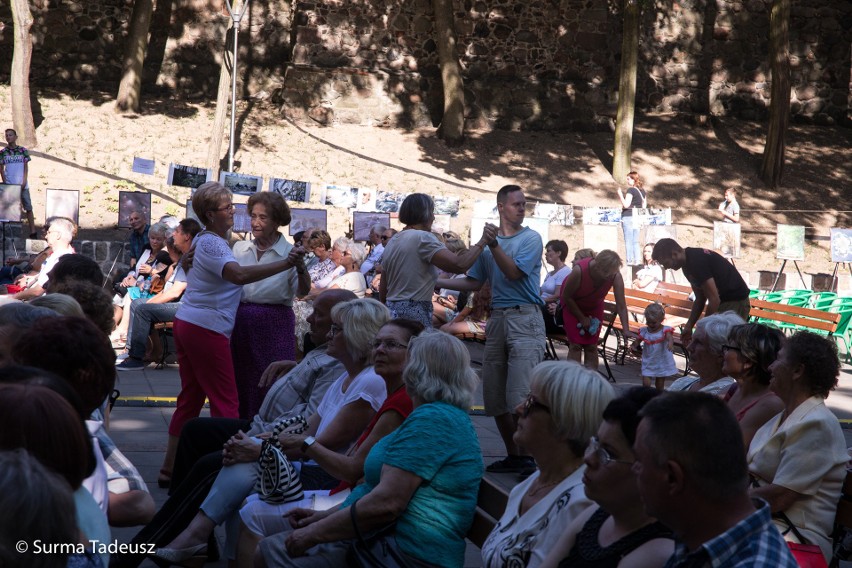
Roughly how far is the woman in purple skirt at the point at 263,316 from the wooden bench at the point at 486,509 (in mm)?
2568

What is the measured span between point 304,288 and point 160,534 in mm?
1909

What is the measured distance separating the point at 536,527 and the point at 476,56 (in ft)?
74.1

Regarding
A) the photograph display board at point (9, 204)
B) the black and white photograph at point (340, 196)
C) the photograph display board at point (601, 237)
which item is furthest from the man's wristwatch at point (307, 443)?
the photograph display board at point (601, 237)

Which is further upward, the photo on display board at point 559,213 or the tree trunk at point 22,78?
the tree trunk at point 22,78

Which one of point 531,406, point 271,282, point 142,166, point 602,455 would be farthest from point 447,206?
point 602,455

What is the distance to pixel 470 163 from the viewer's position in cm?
2159

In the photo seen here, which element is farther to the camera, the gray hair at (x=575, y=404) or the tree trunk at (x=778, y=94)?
the tree trunk at (x=778, y=94)

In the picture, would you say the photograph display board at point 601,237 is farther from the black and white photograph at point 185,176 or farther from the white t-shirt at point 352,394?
the white t-shirt at point 352,394

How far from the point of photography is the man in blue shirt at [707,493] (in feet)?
6.88

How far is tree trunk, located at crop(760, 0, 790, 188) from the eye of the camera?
71.5 ft

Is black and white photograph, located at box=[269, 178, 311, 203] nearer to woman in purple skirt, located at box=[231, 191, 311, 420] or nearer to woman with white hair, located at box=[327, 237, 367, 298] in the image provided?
woman with white hair, located at box=[327, 237, 367, 298]

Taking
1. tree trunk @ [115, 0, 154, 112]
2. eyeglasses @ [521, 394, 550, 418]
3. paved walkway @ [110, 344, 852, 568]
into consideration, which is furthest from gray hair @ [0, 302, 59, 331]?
tree trunk @ [115, 0, 154, 112]

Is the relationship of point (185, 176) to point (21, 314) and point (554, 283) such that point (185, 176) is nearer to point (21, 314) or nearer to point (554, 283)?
point (554, 283)

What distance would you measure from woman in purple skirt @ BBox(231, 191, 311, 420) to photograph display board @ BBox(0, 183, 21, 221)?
7.77m
